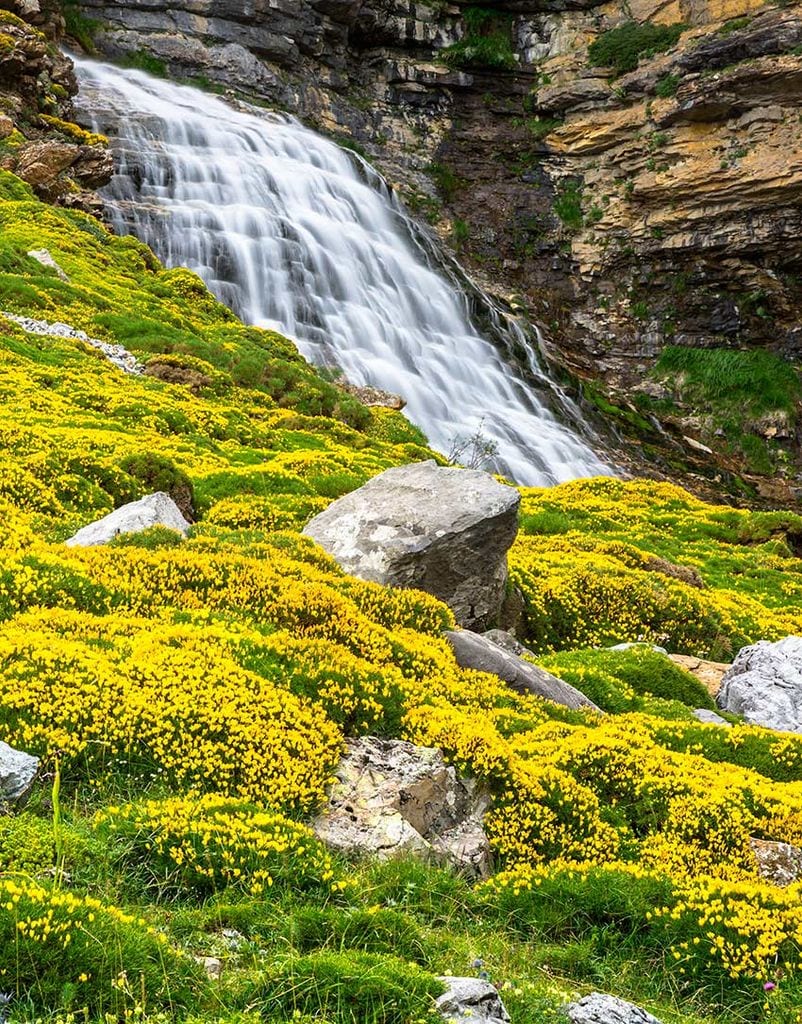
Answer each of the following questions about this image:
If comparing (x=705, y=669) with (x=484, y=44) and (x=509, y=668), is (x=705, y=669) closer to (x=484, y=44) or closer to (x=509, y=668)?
(x=509, y=668)

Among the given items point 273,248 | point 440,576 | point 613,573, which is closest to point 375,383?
point 273,248

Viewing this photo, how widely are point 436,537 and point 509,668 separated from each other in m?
2.82

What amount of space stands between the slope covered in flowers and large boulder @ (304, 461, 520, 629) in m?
1.27

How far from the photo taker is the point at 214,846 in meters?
6.34

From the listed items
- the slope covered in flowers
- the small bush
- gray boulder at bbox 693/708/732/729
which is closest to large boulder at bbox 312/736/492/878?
the slope covered in flowers

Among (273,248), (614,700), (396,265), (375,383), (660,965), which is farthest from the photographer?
(396,265)

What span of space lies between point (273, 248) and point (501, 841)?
143 feet

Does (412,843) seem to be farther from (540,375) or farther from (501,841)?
(540,375)

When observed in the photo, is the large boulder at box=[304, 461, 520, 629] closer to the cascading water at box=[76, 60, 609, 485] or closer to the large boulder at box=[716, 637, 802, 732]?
the large boulder at box=[716, 637, 802, 732]

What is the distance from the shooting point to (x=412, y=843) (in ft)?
24.0

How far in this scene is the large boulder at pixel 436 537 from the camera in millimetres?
13820

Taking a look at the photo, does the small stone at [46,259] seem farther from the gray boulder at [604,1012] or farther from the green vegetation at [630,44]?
the green vegetation at [630,44]

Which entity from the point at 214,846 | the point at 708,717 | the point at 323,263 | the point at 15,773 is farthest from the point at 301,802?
the point at 323,263

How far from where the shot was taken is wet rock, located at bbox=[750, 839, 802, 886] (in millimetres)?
8328
